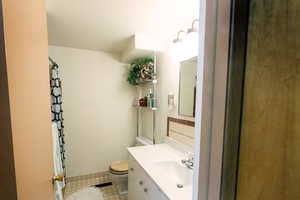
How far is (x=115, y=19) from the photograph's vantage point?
5.15 feet

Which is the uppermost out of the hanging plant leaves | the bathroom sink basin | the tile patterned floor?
the hanging plant leaves

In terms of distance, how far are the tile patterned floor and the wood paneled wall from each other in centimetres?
205

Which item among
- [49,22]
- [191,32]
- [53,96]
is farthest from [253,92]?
[53,96]

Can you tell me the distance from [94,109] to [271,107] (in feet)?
7.89

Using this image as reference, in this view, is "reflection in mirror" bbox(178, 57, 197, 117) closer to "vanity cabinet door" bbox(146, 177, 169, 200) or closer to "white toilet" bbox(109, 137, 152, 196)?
"vanity cabinet door" bbox(146, 177, 169, 200)

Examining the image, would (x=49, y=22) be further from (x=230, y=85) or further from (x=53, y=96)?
(x=230, y=85)

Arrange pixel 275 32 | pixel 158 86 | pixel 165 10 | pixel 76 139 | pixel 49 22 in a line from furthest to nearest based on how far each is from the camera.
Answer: pixel 76 139 < pixel 158 86 < pixel 49 22 < pixel 165 10 < pixel 275 32

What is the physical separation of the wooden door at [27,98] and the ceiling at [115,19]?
2.21 feet

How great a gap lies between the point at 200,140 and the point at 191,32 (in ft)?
3.98

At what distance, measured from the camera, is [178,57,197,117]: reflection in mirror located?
1.52 m

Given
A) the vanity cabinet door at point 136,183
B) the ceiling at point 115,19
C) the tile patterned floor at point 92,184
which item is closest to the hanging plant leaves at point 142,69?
the ceiling at point 115,19

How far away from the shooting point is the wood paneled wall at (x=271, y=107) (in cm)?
47

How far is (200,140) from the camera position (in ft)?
1.73

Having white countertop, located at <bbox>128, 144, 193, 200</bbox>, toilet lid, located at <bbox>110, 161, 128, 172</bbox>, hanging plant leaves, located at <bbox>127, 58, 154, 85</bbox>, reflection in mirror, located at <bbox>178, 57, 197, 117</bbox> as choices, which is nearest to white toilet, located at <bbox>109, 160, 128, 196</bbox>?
toilet lid, located at <bbox>110, 161, 128, 172</bbox>
